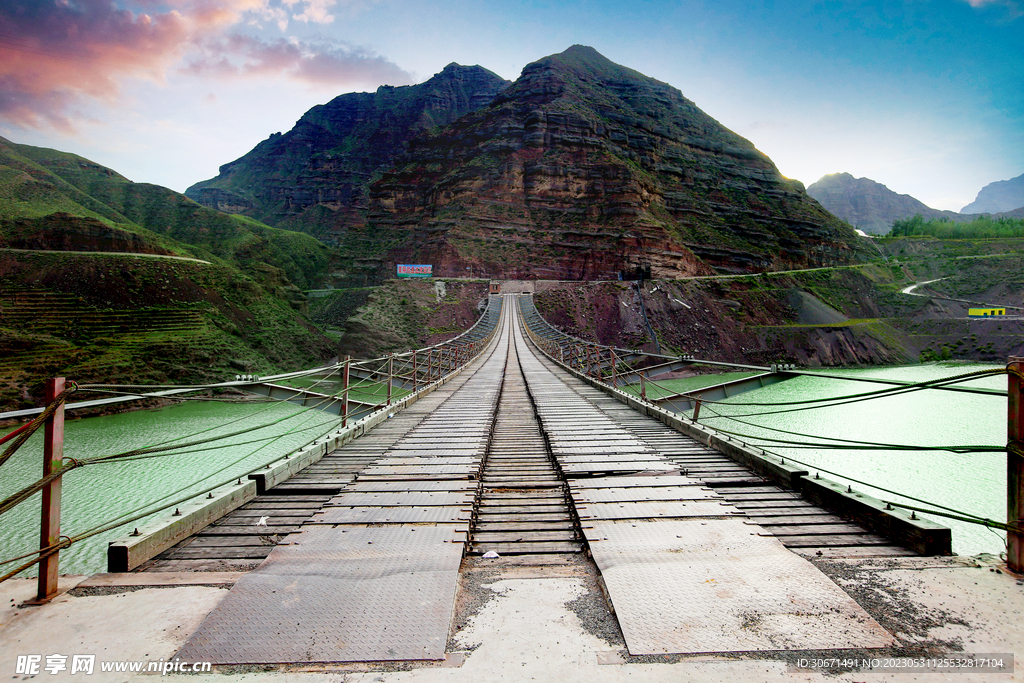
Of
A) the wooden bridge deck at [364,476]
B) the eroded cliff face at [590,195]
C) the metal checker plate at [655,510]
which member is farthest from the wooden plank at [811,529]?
the eroded cliff face at [590,195]

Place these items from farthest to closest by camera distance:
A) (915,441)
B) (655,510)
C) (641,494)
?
(915,441), (641,494), (655,510)

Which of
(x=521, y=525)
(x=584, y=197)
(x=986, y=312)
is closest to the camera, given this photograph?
(x=521, y=525)

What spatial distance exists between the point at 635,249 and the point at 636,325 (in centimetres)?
2331

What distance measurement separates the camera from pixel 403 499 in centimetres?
384

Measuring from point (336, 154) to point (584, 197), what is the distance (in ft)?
283

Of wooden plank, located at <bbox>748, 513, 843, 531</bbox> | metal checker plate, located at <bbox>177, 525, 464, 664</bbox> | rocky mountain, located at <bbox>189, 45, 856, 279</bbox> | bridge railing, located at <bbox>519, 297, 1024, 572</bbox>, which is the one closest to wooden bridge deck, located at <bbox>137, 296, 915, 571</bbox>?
wooden plank, located at <bbox>748, 513, 843, 531</bbox>

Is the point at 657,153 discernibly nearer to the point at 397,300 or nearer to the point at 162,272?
the point at 397,300

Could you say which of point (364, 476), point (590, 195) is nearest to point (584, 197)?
point (590, 195)

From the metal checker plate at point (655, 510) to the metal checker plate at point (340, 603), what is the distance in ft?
3.83

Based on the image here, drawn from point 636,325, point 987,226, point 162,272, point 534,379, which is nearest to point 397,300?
point 162,272

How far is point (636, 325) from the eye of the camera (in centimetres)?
4116

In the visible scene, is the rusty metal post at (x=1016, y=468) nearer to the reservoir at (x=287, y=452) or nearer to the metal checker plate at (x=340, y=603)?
the reservoir at (x=287, y=452)

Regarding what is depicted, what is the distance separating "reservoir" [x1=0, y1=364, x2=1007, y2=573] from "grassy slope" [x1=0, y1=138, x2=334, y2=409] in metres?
6.49

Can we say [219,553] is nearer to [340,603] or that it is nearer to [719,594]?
[340,603]
